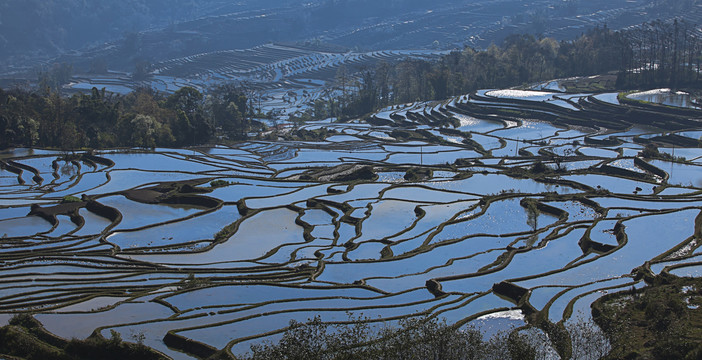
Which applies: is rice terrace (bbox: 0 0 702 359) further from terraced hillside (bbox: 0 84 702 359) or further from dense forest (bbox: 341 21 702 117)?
dense forest (bbox: 341 21 702 117)

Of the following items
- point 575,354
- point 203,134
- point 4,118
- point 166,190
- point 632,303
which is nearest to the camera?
point 575,354

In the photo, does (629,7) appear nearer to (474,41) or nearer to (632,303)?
(474,41)

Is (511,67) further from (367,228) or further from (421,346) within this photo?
(421,346)

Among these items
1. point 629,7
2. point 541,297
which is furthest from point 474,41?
point 541,297

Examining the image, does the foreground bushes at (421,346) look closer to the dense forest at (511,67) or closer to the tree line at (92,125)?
the tree line at (92,125)

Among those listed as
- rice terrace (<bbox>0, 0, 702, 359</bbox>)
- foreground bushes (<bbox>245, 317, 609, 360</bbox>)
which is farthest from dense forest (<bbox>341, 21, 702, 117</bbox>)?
foreground bushes (<bbox>245, 317, 609, 360</bbox>)

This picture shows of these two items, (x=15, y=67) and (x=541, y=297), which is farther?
(x=15, y=67)

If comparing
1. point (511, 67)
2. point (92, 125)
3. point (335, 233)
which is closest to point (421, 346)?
point (335, 233)
